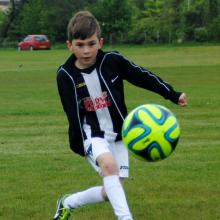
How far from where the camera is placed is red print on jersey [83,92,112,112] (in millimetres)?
6234

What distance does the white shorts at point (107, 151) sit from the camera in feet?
19.9

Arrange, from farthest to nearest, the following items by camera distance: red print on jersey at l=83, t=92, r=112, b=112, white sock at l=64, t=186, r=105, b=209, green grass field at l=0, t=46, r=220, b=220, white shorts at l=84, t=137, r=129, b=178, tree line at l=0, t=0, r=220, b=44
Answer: tree line at l=0, t=0, r=220, b=44, green grass field at l=0, t=46, r=220, b=220, white sock at l=64, t=186, r=105, b=209, red print on jersey at l=83, t=92, r=112, b=112, white shorts at l=84, t=137, r=129, b=178

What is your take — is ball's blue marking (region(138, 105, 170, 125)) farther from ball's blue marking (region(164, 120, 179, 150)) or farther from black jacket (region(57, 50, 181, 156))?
black jacket (region(57, 50, 181, 156))

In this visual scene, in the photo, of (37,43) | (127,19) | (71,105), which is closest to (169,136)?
(71,105)

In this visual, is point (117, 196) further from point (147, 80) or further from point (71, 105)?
point (147, 80)

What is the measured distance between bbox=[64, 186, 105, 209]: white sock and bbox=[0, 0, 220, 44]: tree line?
200 feet

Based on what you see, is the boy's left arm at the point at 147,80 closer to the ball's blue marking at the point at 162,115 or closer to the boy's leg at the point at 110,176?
the ball's blue marking at the point at 162,115

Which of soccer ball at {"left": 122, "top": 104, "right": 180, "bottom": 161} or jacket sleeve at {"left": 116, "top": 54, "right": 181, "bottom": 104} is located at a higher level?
jacket sleeve at {"left": 116, "top": 54, "right": 181, "bottom": 104}

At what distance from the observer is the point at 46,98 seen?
70.5ft

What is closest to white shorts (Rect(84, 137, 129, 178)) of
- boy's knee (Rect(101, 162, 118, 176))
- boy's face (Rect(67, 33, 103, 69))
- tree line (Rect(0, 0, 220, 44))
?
boy's knee (Rect(101, 162, 118, 176))

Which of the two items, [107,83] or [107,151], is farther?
[107,83]

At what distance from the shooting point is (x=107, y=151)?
19.8ft

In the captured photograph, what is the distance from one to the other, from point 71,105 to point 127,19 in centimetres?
7441

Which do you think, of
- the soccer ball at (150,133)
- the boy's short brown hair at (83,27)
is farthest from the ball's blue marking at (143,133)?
the boy's short brown hair at (83,27)
